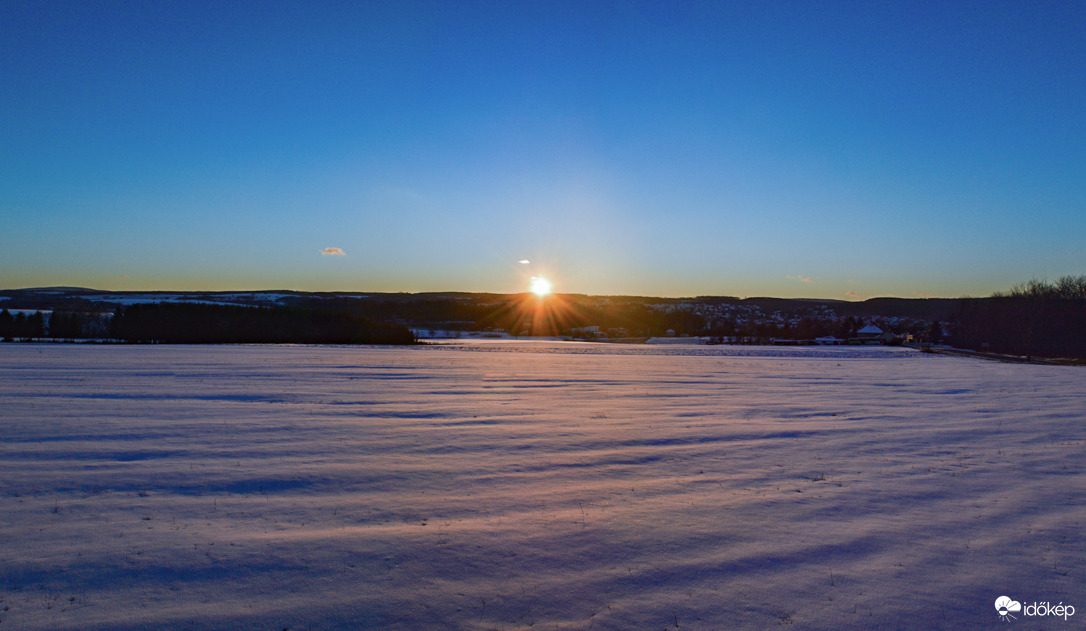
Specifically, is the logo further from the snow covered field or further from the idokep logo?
the snow covered field

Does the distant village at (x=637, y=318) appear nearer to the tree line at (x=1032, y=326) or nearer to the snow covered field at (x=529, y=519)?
the tree line at (x=1032, y=326)

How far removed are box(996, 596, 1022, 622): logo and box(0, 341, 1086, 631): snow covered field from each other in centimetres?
10

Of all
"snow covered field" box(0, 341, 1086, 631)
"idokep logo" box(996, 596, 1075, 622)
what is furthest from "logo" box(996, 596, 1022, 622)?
"snow covered field" box(0, 341, 1086, 631)

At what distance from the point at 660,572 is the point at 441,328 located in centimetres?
12615

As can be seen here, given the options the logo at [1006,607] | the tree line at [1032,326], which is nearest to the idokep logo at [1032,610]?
the logo at [1006,607]

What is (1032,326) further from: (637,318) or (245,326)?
(245,326)

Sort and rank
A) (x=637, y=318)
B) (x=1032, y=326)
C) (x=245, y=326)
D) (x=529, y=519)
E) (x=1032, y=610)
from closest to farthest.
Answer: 1. (x=1032, y=610)
2. (x=529, y=519)
3. (x=1032, y=326)
4. (x=245, y=326)
5. (x=637, y=318)

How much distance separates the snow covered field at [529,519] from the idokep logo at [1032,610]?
0.08m

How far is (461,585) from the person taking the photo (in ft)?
19.2

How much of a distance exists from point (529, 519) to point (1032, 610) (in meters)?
5.47

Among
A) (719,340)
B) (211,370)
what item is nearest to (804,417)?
(211,370)

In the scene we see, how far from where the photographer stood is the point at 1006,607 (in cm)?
557

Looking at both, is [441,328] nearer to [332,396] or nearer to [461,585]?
[332,396]

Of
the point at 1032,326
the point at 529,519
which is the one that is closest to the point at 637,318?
the point at 1032,326
